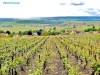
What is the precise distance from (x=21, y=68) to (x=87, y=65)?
4453mm

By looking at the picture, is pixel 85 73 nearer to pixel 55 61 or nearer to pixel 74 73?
pixel 74 73

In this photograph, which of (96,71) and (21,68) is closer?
(96,71)

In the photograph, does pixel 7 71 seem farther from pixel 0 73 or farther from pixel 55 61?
pixel 55 61

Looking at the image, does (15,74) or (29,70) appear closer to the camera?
(15,74)

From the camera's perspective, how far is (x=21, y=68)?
17.3 metres

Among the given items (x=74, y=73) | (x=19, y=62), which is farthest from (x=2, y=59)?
(x=74, y=73)

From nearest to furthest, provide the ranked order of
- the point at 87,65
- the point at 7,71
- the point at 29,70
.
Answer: the point at 7,71 < the point at 29,70 < the point at 87,65

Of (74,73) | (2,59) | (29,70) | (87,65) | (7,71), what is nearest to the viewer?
(74,73)

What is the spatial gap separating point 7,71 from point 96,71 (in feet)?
15.9

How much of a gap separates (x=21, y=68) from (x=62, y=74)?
298 cm

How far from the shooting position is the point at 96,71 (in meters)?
14.4

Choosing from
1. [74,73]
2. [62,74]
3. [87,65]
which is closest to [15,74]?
[62,74]

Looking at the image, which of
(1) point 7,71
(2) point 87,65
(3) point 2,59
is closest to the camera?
(1) point 7,71

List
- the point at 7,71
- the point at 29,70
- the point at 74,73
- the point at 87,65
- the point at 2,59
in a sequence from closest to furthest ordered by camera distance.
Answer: the point at 74,73 → the point at 7,71 → the point at 29,70 → the point at 87,65 → the point at 2,59
